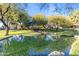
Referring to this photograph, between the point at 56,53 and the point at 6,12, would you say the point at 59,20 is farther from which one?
the point at 6,12

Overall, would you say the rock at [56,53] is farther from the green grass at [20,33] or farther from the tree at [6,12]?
the tree at [6,12]

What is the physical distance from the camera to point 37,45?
3.73 ft

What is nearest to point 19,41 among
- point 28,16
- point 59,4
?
point 28,16

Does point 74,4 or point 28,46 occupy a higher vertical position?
point 74,4

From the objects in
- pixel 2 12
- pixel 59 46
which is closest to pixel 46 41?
pixel 59 46

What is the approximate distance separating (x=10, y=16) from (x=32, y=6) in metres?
0.15

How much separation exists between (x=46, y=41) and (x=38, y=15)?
0.56ft

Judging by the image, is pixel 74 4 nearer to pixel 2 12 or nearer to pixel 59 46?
pixel 59 46

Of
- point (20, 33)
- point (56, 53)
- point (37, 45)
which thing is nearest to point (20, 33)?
point (20, 33)

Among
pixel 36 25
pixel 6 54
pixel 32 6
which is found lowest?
pixel 6 54

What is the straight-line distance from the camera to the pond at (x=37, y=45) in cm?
113

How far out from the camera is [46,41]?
44.9 inches

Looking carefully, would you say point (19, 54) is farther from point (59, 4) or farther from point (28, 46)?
point (59, 4)

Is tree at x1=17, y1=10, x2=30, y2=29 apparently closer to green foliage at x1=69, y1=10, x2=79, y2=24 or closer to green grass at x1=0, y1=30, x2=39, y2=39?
green grass at x1=0, y1=30, x2=39, y2=39
